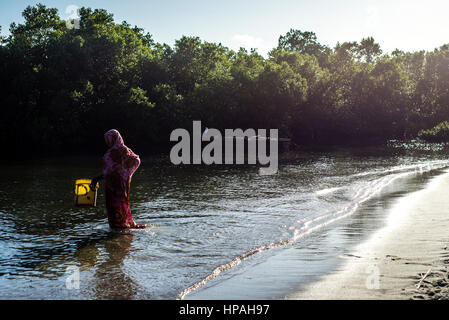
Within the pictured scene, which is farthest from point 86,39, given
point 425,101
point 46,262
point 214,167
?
point 425,101

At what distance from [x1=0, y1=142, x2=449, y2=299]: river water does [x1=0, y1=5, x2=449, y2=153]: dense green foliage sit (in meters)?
18.7

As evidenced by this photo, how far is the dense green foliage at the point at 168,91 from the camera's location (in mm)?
40969

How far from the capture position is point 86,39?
43.6 meters

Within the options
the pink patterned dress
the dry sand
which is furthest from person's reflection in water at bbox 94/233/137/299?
the dry sand

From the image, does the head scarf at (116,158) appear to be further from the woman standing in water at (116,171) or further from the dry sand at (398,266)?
the dry sand at (398,266)

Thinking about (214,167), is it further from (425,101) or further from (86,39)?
(425,101)

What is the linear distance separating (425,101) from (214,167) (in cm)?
5148

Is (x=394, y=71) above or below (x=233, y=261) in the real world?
above

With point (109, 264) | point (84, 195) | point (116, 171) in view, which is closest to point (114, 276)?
point (109, 264)

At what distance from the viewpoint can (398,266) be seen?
7945mm

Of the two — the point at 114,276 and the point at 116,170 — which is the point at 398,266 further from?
the point at 116,170

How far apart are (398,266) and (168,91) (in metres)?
39.5
